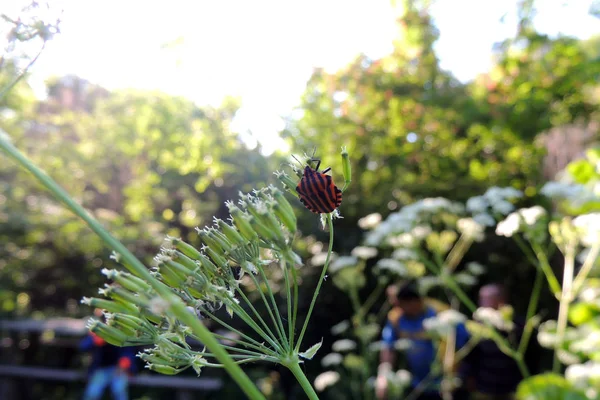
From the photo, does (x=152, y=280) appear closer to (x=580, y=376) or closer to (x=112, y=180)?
(x=580, y=376)

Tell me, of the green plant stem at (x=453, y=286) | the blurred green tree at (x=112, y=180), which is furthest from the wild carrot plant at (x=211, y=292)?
the blurred green tree at (x=112, y=180)

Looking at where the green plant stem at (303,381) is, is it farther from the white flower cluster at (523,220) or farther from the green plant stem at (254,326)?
the white flower cluster at (523,220)

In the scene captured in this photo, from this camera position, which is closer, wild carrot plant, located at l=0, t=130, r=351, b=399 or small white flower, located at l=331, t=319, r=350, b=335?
wild carrot plant, located at l=0, t=130, r=351, b=399

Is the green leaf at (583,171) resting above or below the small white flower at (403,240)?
above

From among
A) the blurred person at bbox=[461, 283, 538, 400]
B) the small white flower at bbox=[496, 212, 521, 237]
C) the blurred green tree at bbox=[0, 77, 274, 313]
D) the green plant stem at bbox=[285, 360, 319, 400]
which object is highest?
the blurred green tree at bbox=[0, 77, 274, 313]

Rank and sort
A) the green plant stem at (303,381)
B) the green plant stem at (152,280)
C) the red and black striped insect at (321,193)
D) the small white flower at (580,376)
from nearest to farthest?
the green plant stem at (152,280) → the green plant stem at (303,381) → the red and black striped insect at (321,193) → the small white flower at (580,376)

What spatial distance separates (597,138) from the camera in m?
8.23

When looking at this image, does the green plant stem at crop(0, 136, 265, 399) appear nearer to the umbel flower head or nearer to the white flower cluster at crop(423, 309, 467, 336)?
the umbel flower head

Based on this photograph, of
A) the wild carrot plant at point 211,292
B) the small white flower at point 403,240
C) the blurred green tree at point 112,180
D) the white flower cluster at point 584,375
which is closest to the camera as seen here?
the wild carrot plant at point 211,292

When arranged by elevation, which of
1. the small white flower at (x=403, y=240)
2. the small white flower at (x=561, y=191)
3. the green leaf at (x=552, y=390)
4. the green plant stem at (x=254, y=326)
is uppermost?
the small white flower at (x=561, y=191)

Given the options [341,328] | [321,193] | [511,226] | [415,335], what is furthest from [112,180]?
[321,193]

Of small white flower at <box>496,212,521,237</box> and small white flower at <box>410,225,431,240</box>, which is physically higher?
small white flower at <box>410,225,431,240</box>

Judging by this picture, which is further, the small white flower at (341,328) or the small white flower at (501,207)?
the small white flower at (341,328)

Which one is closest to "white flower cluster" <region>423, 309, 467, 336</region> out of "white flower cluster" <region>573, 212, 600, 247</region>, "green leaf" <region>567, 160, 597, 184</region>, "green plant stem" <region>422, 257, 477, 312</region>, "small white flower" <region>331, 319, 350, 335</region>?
"green plant stem" <region>422, 257, 477, 312</region>
